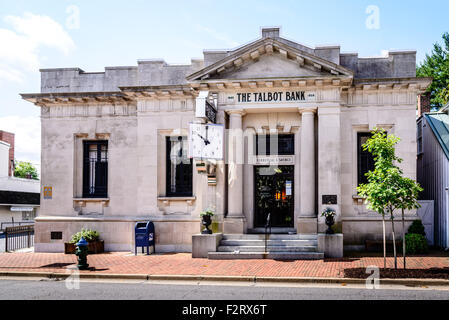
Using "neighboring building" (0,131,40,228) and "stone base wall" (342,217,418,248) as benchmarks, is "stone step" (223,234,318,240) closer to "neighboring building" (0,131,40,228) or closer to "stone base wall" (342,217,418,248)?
"stone base wall" (342,217,418,248)

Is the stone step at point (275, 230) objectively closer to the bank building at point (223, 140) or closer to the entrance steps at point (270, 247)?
the bank building at point (223, 140)

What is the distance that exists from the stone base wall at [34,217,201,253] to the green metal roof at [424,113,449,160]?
1045 centimetres

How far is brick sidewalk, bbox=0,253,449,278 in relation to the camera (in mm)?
13391

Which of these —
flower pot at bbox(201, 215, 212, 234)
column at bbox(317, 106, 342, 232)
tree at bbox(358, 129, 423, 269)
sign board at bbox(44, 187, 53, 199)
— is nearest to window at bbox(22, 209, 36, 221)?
sign board at bbox(44, 187, 53, 199)

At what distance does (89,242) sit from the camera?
18609 mm

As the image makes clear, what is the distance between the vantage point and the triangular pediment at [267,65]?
17500 mm

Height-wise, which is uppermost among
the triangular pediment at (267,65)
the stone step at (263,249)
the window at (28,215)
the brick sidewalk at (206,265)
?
the triangular pediment at (267,65)

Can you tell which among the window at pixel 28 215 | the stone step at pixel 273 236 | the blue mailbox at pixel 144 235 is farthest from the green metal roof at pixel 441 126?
the window at pixel 28 215

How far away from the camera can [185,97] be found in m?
19.2

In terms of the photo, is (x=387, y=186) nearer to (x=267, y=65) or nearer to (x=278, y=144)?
(x=278, y=144)

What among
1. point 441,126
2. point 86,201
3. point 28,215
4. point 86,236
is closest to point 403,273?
point 441,126

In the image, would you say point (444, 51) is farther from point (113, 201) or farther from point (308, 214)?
point (113, 201)

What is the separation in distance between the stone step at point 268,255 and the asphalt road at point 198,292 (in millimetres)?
3710
